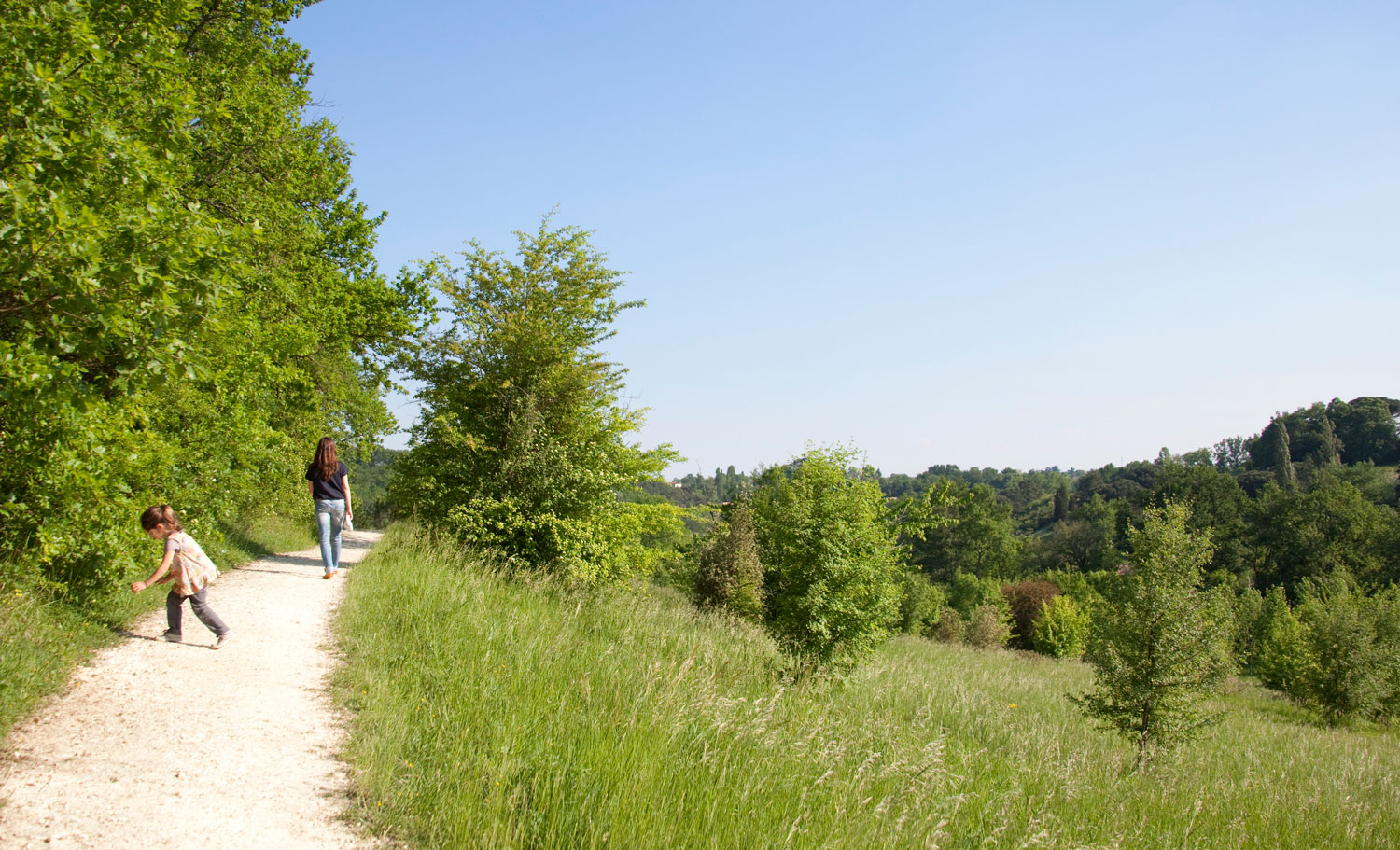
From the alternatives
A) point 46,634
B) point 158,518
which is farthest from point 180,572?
point 46,634

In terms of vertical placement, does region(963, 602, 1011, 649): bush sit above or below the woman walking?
below

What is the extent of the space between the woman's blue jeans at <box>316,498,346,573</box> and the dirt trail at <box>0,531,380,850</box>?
3.39 m

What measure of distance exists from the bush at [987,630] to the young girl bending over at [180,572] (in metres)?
37.4

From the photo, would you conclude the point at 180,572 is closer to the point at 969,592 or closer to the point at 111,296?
the point at 111,296

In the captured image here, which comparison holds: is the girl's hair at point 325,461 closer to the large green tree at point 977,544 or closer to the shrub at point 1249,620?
the shrub at point 1249,620

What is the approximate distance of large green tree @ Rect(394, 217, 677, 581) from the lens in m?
11.7

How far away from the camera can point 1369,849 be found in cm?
797

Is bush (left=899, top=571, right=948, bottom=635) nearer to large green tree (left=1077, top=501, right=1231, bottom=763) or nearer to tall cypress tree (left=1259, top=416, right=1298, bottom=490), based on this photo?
large green tree (left=1077, top=501, right=1231, bottom=763)

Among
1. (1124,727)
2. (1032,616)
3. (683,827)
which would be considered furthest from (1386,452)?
(683,827)

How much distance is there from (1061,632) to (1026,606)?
1181 centimetres

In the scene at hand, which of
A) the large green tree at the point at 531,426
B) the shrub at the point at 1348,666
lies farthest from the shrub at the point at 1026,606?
the large green tree at the point at 531,426

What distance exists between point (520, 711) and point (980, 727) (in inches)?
410

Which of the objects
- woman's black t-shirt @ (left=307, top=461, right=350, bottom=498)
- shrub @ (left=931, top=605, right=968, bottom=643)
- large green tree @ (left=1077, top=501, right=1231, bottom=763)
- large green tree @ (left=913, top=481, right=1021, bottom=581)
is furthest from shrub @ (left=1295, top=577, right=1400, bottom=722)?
large green tree @ (left=913, top=481, right=1021, bottom=581)

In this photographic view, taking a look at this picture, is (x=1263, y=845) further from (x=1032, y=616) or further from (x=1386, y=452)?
(x=1386, y=452)
